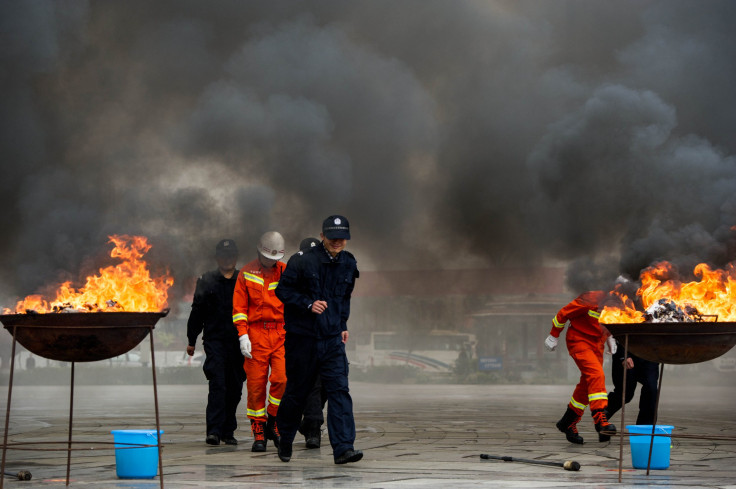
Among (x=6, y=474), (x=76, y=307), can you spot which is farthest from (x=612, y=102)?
(x=6, y=474)

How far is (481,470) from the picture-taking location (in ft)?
18.5

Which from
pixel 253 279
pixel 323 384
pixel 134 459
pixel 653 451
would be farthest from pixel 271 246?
pixel 653 451

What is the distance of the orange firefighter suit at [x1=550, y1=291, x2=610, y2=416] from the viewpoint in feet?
24.2

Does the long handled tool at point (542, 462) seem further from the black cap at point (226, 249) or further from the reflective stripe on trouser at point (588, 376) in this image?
the black cap at point (226, 249)

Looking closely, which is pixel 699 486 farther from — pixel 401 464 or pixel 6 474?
pixel 6 474

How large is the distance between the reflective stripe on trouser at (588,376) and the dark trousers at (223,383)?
288 cm

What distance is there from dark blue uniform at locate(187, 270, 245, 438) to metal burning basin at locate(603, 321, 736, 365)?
3.63 meters

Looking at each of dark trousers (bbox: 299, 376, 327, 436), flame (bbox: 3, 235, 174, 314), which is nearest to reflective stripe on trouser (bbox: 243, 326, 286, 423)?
dark trousers (bbox: 299, 376, 327, 436)

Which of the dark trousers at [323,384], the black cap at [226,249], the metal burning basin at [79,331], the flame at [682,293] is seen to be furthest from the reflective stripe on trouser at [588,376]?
the metal burning basin at [79,331]

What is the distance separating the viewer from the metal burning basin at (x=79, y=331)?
5012 mm

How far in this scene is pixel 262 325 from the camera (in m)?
7.20

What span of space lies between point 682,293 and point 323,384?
2574 mm

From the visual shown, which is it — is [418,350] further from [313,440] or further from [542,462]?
[542,462]

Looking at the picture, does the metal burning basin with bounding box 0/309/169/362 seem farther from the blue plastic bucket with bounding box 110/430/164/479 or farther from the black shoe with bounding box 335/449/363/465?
the black shoe with bounding box 335/449/363/465
